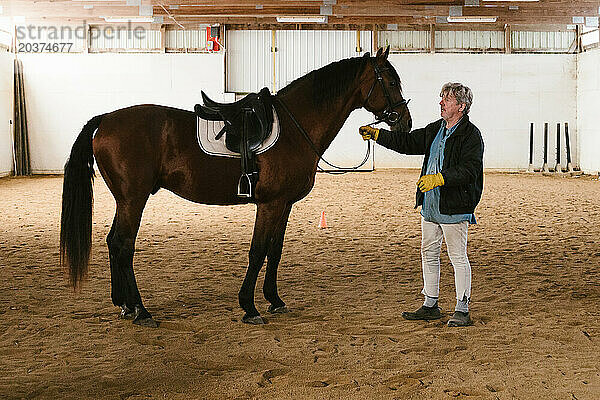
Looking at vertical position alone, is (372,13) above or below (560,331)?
above

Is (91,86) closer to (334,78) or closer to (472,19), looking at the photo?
(472,19)

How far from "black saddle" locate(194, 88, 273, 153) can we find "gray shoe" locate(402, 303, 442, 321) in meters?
1.49

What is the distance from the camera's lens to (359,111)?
845 inches

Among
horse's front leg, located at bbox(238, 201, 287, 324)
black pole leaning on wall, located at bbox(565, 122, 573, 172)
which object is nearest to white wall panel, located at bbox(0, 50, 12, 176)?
black pole leaning on wall, located at bbox(565, 122, 573, 172)

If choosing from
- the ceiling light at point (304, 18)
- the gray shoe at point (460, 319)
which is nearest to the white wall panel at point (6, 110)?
the ceiling light at point (304, 18)

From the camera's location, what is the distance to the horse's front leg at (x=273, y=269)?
4.88 m

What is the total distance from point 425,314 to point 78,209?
2.34 metres

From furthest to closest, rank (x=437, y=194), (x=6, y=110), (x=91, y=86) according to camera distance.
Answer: (x=91, y=86) → (x=6, y=110) → (x=437, y=194)

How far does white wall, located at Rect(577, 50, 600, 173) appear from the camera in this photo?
67.4 ft

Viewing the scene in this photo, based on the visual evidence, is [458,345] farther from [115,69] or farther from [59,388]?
[115,69]

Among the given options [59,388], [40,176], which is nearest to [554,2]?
[40,176]

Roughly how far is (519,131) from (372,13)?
279 inches

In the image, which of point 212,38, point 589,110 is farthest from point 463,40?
point 212,38

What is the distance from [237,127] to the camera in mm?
4605
